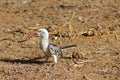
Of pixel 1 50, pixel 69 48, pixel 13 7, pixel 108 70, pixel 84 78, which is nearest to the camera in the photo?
pixel 84 78

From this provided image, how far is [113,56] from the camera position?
11.1m

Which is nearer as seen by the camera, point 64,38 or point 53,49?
point 53,49

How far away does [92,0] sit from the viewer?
17.3 meters

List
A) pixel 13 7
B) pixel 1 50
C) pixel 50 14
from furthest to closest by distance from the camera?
pixel 13 7 < pixel 50 14 < pixel 1 50

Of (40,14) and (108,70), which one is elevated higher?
(40,14)

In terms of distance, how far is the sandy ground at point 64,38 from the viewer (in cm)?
984

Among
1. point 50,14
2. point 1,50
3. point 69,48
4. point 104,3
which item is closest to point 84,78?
point 69,48

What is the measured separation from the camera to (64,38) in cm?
1276

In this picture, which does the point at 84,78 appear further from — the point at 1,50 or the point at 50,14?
the point at 50,14

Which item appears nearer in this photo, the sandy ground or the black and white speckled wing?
the sandy ground

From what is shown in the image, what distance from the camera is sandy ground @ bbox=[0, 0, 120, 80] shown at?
9844 mm

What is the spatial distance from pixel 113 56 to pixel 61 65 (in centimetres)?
127

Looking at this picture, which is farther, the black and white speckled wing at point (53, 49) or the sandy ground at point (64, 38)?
the black and white speckled wing at point (53, 49)

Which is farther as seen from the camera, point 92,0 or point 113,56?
point 92,0
